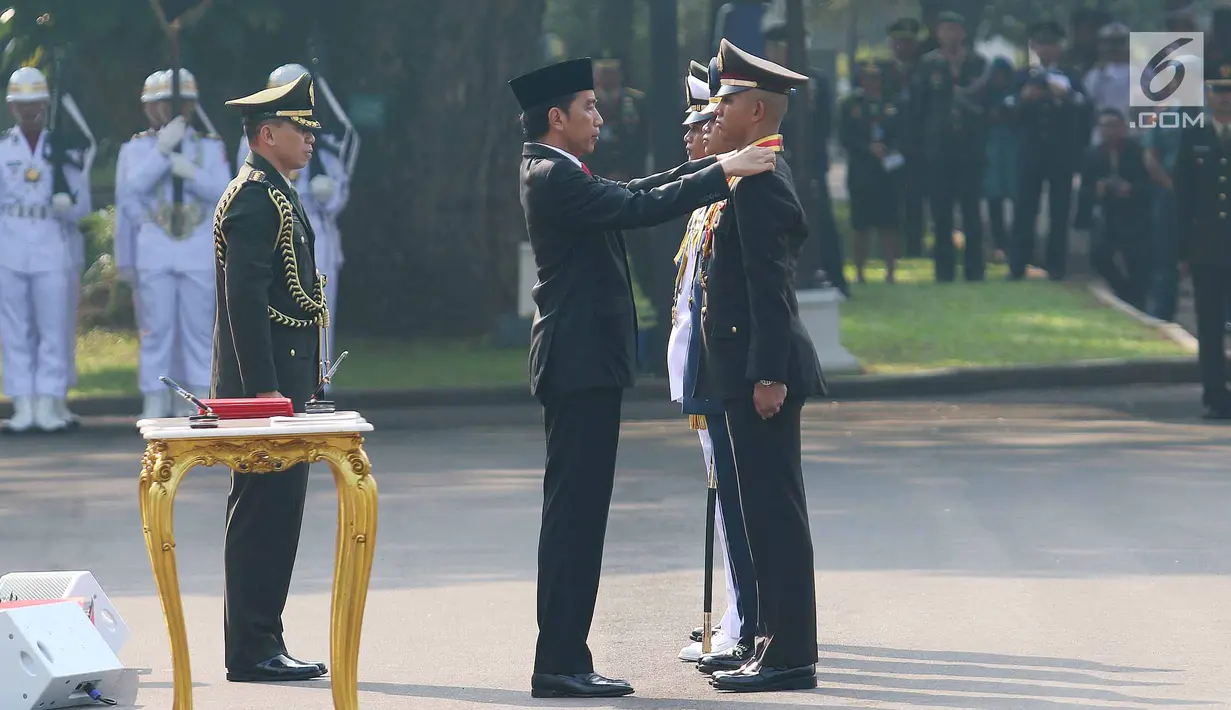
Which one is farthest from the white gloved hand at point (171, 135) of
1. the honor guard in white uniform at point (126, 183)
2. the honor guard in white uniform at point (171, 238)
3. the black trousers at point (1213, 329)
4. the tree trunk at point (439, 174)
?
the black trousers at point (1213, 329)

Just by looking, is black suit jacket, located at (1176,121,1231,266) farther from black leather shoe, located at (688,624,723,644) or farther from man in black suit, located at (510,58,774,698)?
man in black suit, located at (510,58,774,698)

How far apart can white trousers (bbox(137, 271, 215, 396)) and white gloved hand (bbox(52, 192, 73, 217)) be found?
672 millimetres

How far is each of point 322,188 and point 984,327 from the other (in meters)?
5.71

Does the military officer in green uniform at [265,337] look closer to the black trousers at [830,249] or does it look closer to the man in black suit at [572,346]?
the man in black suit at [572,346]

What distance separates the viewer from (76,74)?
1903cm

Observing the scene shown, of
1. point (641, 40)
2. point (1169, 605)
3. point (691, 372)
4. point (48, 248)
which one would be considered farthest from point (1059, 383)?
point (641, 40)

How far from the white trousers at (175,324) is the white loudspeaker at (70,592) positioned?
7.84 m

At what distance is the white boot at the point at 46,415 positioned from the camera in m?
14.7

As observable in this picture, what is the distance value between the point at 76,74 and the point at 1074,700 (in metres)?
14.0

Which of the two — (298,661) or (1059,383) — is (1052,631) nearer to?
(298,661)

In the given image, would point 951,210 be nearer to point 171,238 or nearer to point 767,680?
point 171,238

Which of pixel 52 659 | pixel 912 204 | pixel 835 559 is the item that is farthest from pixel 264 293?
pixel 912 204

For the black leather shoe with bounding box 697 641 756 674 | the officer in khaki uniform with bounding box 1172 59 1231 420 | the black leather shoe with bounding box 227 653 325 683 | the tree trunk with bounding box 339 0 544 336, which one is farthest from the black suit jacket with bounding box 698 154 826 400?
the tree trunk with bounding box 339 0 544 336

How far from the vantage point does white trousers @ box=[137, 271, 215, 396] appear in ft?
49.3
